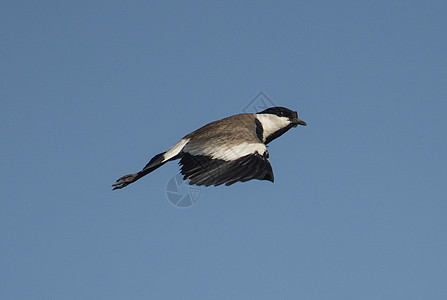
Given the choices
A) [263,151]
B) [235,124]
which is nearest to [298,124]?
[235,124]

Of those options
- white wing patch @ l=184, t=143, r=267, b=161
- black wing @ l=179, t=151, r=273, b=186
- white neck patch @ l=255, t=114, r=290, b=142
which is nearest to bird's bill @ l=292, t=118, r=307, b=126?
white neck patch @ l=255, t=114, r=290, b=142

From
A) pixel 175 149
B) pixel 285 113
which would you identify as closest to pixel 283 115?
pixel 285 113

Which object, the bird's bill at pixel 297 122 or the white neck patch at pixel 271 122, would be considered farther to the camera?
the bird's bill at pixel 297 122

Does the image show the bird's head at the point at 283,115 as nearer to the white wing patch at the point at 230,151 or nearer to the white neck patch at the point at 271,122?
the white neck patch at the point at 271,122

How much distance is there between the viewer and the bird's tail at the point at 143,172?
523 inches

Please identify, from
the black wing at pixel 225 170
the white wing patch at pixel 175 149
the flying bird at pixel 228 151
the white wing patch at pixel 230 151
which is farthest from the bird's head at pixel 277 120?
the black wing at pixel 225 170

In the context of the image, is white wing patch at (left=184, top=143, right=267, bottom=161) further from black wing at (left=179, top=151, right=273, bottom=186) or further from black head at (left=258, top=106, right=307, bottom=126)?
black head at (left=258, top=106, right=307, bottom=126)

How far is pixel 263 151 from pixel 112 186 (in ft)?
11.9

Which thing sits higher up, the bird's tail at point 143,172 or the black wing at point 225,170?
the bird's tail at point 143,172

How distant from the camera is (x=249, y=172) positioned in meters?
11.2

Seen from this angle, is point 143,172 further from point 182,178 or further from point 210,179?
point 210,179

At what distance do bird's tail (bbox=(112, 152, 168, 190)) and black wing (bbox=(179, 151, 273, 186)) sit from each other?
1.16 meters

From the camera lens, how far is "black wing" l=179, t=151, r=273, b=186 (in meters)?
11.1

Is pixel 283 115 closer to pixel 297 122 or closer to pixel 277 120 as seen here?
pixel 277 120
